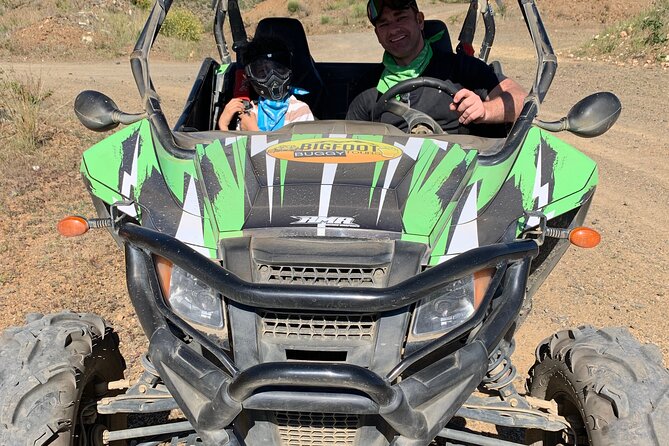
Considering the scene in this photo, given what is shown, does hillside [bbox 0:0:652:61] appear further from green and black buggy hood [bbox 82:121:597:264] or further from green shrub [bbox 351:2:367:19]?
green and black buggy hood [bbox 82:121:597:264]

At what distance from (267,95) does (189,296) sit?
1.67 m

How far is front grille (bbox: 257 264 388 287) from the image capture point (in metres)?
2.08

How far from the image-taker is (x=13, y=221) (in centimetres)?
563

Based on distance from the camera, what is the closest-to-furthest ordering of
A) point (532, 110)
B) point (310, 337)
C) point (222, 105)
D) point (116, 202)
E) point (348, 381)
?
point (348, 381), point (310, 337), point (116, 202), point (532, 110), point (222, 105)

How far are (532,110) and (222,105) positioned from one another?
7.02ft

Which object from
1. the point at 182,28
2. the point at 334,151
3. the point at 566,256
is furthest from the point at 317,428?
the point at 182,28

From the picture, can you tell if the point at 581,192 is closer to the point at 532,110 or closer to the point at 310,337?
the point at 532,110

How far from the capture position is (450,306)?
2.21m

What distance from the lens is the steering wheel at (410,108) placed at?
336 cm

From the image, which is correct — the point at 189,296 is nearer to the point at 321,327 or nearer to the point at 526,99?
the point at 321,327

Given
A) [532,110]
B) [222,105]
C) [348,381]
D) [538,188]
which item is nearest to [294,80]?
[222,105]

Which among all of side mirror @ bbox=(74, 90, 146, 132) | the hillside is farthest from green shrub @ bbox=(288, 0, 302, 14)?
side mirror @ bbox=(74, 90, 146, 132)

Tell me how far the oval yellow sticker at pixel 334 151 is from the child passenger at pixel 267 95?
2.67 ft

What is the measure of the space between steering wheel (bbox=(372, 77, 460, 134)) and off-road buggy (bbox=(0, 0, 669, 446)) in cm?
31
